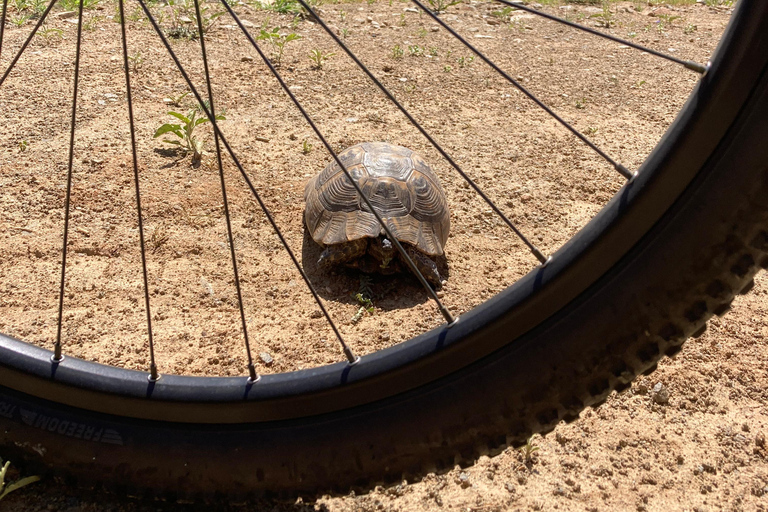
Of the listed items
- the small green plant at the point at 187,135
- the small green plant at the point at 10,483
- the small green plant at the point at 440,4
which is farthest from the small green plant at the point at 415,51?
the small green plant at the point at 10,483

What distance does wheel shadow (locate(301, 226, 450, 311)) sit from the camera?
3.48 meters

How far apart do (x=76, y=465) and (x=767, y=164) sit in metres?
1.70

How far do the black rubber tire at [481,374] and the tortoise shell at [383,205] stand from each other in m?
2.08

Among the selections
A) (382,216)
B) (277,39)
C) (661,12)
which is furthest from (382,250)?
(661,12)

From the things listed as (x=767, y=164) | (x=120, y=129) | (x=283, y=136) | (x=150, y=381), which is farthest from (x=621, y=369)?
(x=120, y=129)

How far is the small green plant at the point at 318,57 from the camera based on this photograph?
5973 millimetres

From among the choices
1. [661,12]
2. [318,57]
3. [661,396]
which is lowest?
[318,57]

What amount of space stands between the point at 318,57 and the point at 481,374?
5109mm

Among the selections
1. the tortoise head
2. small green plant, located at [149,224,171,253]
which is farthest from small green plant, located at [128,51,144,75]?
the tortoise head

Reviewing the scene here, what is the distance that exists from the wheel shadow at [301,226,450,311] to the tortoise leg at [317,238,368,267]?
89 mm

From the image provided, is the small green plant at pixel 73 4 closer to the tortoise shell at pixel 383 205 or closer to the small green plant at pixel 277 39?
the small green plant at pixel 277 39

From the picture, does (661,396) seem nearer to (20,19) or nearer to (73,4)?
(20,19)

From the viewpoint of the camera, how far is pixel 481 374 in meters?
1.38

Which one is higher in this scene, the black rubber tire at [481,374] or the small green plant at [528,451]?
the black rubber tire at [481,374]
